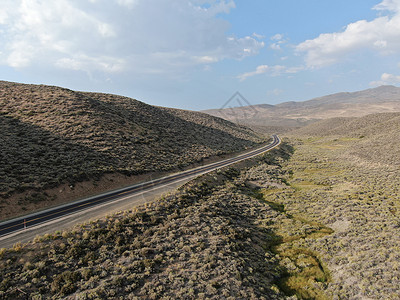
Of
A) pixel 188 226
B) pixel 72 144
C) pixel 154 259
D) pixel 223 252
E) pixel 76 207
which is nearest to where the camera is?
pixel 154 259

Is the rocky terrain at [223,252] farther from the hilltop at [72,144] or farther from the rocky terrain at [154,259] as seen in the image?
the hilltop at [72,144]

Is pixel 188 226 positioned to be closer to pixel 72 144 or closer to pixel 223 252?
pixel 223 252

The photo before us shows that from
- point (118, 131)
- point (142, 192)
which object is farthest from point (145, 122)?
point (142, 192)

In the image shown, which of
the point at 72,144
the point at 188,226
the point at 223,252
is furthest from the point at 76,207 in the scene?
the point at 72,144

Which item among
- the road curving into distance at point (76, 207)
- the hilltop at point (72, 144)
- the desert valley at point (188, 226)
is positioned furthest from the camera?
the hilltop at point (72, 144)

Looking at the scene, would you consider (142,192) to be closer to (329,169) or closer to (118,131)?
(118,131)

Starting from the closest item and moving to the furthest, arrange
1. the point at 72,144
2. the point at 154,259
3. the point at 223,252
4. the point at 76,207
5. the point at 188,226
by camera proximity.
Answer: the point at 154,259 < the point at 223,252 < the point at 188,226 < the point at 76,207 < the point at 72,144

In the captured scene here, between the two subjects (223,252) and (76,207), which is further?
(76,207)

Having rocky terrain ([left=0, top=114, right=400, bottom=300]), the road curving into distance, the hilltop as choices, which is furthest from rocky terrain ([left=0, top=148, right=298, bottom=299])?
the hilltop

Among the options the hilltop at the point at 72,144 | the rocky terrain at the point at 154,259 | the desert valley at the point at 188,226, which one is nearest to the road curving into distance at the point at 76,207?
the desert valley at the point at 188,226
